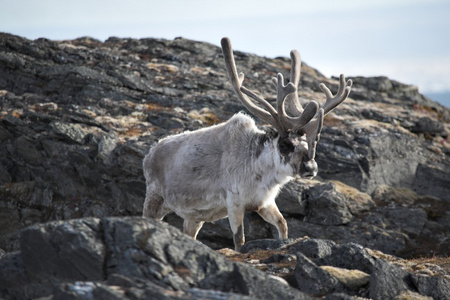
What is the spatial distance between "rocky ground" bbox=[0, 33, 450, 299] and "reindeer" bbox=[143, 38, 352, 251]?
1108mm

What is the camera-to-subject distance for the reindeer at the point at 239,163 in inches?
472

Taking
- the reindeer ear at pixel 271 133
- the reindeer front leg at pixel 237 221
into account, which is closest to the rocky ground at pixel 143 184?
the reindeer front leg at pixel 237 221

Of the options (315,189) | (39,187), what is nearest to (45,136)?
(39,187)

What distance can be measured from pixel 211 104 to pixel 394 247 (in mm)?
11860

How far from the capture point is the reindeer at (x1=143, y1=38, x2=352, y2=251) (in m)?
12.0

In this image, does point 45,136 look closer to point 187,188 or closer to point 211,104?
point 211,104

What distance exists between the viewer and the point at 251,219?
1944 centimetres

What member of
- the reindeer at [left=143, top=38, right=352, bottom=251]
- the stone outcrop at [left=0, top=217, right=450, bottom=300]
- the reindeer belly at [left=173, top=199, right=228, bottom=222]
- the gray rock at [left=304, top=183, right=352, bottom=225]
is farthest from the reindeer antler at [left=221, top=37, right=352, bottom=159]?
the gray rock at [left=304, top=183, right=352, bottom=225]

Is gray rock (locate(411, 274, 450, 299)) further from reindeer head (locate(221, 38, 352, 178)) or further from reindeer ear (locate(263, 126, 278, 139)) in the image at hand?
reindeer ear (locate(263, 126, 278, 139))

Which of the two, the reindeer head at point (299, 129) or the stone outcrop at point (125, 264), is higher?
the reindeer head at point (299, 129)

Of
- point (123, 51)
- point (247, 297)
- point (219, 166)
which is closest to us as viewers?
point (247, 297)

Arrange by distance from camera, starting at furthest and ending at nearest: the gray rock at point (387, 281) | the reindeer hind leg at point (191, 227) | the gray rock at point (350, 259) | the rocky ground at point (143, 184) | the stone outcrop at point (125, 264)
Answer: the reindeer hind leg at point (191, 227), the gray rock at point (350, 259), the gray rock at point (387, 281), the rocky ground at point (143, 184), the stone outcrop at point (125, 264)

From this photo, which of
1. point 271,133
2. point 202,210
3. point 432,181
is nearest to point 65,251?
point 202,210

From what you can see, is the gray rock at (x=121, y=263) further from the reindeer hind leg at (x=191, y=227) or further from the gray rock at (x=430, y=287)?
the reindeer hind leg at (x=191, y=227)
